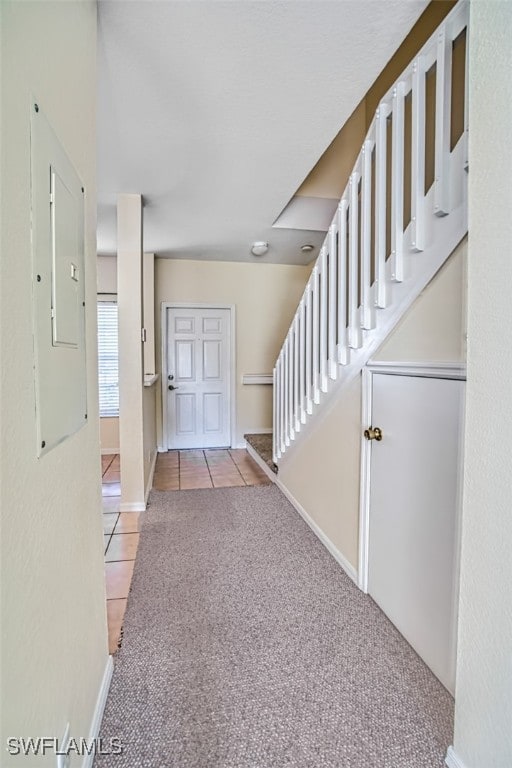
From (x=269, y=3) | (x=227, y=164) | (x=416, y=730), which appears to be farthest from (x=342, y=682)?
(x=227, y=164)

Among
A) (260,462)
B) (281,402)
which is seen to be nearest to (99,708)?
(281,402)

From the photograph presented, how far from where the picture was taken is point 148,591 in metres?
1.85

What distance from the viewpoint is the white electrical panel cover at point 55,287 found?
727 millimetres

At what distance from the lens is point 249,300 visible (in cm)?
489

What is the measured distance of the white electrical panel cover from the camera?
0.73m

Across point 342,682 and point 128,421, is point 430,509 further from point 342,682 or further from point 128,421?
point 128,421

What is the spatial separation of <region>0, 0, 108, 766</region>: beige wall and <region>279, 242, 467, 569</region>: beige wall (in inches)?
45.9

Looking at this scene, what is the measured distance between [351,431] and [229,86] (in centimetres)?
171

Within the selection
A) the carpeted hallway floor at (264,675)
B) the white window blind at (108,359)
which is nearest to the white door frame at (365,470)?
the carpeted hallway floor at (264,675)

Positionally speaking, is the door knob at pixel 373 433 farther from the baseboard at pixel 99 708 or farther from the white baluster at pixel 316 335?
the baseboard at pixel 99 708

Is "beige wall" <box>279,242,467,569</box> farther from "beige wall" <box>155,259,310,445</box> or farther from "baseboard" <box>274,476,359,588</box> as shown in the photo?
"beige wall" <box>155,259,310,445</box>

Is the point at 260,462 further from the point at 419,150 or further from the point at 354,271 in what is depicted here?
the point at 419,150

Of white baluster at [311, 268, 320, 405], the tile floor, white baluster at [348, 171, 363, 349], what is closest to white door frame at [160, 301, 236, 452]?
the tile floor

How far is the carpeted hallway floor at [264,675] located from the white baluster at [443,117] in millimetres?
1633
